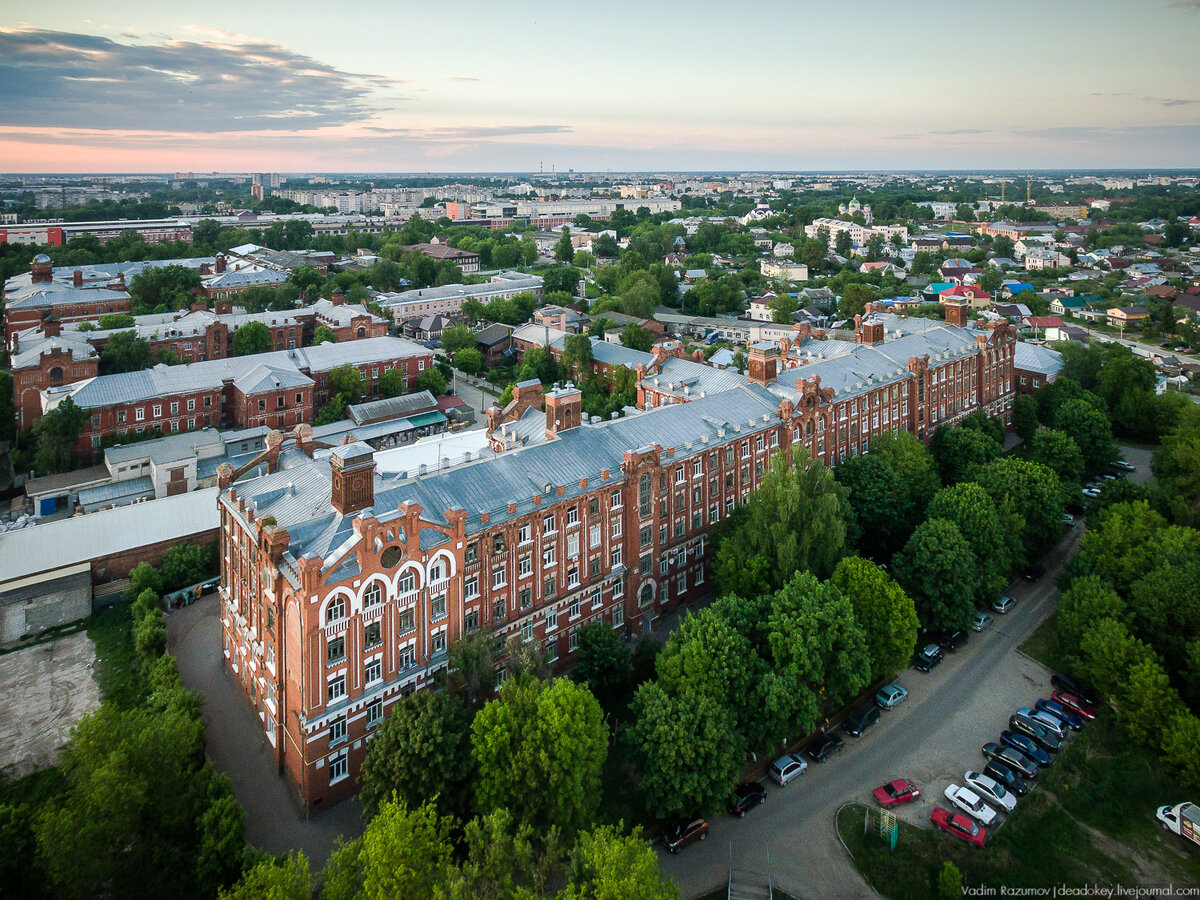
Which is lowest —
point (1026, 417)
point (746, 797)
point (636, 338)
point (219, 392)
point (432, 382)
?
point (746, 797)

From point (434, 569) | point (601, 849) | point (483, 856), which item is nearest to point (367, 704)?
point (434, 569)

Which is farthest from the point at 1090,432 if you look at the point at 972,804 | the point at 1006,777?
the point at 972,804

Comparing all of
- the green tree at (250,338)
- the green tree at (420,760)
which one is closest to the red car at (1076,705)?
the green tree at (420,760)

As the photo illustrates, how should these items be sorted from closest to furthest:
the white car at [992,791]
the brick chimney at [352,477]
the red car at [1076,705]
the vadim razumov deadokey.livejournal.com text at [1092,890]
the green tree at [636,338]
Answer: the vadim razumov deadokey.livejournal.com text at [1092,890]
the brick chimney at [352,477]
the white car at [992,791]
the red car at [1076,705]
the green tree at [636,338]

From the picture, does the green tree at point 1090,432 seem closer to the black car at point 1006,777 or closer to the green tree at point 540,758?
the black car at point 1006,777

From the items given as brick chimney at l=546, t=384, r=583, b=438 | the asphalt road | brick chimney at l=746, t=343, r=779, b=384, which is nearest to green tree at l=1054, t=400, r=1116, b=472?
the asphalt road

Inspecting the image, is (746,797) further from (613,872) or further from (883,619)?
(613,872)
